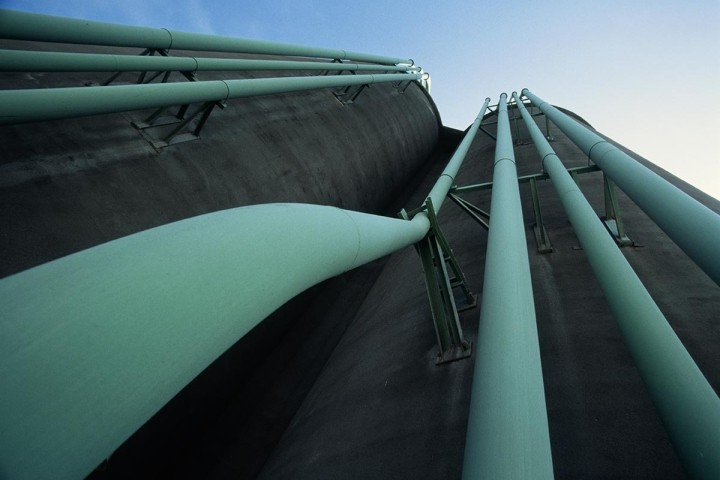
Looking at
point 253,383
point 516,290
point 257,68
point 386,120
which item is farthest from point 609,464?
point 386,120

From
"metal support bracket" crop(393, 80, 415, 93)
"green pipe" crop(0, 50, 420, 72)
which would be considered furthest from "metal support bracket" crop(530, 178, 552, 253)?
"metal support bracket" crop(393, 80, 415, 93)

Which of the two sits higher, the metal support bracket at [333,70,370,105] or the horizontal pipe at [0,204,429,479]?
the metal support bracket at [333,70,370,105]

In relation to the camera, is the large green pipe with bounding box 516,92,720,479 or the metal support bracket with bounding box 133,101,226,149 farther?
the metal support bracket with bounding box 133,101,226,149

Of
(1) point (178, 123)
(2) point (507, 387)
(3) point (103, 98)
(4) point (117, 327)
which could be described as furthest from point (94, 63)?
(2) point (507, 387)

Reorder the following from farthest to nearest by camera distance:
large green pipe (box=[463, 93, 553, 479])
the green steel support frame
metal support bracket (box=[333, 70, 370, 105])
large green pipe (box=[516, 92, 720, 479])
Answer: metal support bracket (box=[333, 70, 370, 105]) → the green steel support frame → large green pipe (box=[516, 92, 720, 479]) → large green pipe (box=[463, 93, 553, 479])

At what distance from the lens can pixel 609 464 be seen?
3740 mm

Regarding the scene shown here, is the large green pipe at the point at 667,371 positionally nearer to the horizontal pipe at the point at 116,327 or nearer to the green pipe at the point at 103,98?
the horizontal pipe at the point at 116,327

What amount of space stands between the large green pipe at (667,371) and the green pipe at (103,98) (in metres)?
6.07

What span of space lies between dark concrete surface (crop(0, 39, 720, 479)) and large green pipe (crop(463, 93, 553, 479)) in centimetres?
151

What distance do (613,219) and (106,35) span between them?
Result: 9677mm

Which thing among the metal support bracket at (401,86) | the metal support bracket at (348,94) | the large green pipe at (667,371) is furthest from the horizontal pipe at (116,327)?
the metal support bracket at (401,86)

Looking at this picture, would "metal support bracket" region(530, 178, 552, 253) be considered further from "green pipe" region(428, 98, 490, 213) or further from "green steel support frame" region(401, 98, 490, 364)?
"green steel support frame" region(401, 98, 490, 364)

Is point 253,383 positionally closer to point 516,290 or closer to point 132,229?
point 132,229

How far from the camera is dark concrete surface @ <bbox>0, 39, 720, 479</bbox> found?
4.54 m
